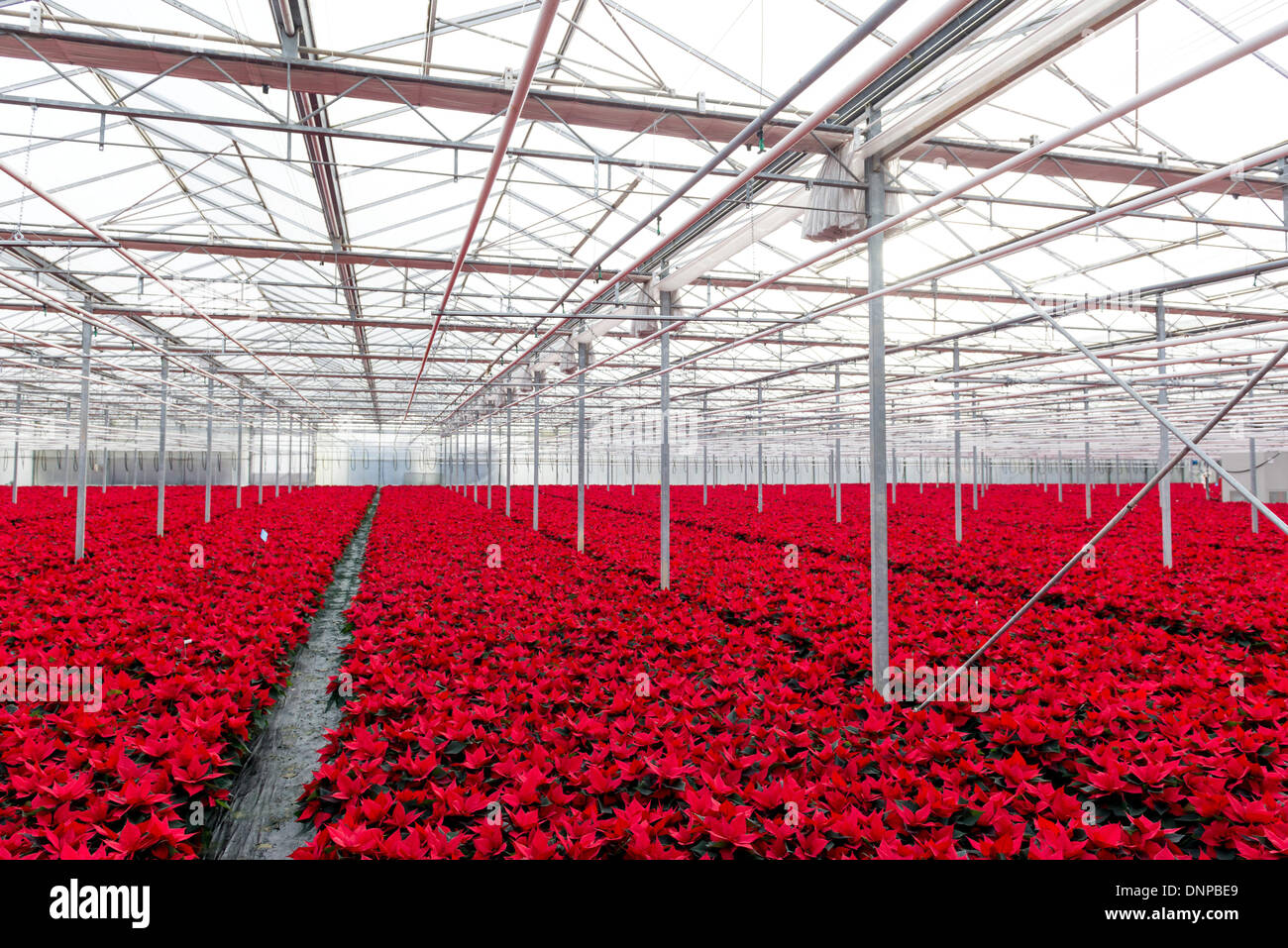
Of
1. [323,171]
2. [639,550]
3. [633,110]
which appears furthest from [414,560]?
[633,110]

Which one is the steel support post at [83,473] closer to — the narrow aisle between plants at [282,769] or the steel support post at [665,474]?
the narrow aisle between plants at [282,769]

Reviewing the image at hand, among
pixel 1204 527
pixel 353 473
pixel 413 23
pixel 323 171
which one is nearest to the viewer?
pixel 413 23

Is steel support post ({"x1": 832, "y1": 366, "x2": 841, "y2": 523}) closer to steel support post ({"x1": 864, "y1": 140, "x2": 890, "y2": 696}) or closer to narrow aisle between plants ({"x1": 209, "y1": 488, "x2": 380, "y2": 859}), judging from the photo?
steel support post ({"x1": 864, "y1": 140, "x2": 890, "y2": 696})

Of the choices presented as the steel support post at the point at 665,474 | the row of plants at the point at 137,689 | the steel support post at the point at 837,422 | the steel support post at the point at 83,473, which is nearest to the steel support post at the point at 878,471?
the steel support post at the point at 665,474

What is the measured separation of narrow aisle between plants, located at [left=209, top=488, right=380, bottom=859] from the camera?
3451mm

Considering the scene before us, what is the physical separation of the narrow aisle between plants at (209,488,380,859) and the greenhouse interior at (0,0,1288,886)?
0.04 m

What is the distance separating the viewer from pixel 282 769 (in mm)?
4375

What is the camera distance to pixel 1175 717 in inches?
149

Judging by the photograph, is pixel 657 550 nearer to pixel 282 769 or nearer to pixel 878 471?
pixel 878 471

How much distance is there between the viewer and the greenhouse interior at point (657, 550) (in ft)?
9.86

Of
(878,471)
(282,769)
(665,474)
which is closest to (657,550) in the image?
(665,474)

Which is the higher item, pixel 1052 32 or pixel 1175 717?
pixel 1052 32
